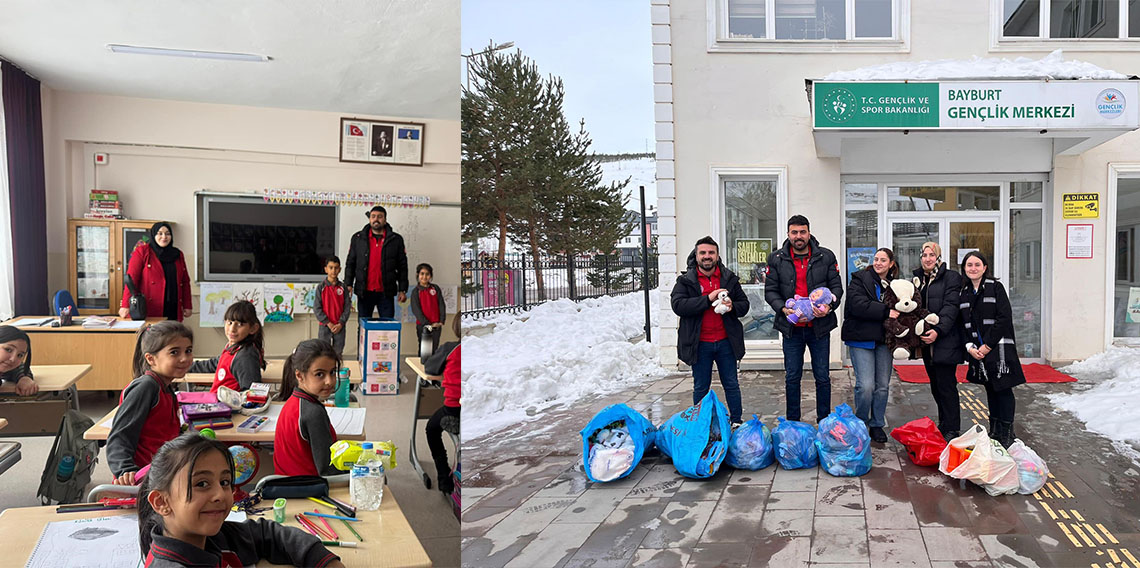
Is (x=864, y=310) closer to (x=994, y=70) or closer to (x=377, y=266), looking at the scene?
(x=994, y=70)

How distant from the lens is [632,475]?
7.63ft

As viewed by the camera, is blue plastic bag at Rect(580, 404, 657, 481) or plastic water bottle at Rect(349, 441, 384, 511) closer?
plastic water bottle at Rect(349, 441, 384, 511)

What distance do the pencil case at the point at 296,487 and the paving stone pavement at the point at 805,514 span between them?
0.79 m

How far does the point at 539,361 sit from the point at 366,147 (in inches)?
107

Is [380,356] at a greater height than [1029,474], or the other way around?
[380,356]

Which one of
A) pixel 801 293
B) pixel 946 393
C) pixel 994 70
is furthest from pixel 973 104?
pixel 946 393

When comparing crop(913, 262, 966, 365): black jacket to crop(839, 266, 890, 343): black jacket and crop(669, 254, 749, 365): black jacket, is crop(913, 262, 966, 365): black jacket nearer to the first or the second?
crop(839, 266, 890, 343): black jacket

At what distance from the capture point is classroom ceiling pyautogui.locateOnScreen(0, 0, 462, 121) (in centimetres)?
85

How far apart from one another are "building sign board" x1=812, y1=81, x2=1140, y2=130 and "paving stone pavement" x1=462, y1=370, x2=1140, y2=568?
1226mm

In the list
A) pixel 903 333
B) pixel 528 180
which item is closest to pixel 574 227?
pixel 528 180

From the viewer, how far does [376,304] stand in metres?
1.03

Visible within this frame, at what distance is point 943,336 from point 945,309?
0.37 ft

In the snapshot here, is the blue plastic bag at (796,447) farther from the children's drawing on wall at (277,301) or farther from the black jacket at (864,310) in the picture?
the children's drawing on wall at (277,301)

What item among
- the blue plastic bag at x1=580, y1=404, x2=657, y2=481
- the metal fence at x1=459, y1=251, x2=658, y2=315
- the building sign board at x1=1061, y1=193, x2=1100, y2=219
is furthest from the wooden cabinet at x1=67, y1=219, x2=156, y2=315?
the building sign board at x1=1061, y1=193, x2=1100, y2=219
